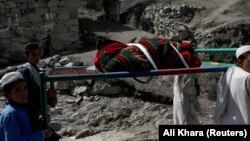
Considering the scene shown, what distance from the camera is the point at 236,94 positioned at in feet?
11.0

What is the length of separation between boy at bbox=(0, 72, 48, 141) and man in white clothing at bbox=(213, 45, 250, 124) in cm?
137

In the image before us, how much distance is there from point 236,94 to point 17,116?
153 cm

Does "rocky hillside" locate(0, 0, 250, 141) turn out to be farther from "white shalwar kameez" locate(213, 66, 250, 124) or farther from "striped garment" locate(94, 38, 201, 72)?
"white shalwar kameez" locate(213, 66, 250, 124)

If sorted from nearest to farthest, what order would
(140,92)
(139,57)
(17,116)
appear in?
(17,116), (139,57), (140,92)

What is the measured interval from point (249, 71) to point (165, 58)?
2.16 feet

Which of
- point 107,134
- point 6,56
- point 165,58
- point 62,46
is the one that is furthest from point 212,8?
point 165,58

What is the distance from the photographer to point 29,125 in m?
2.78

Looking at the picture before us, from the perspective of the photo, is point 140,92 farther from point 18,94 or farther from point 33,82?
point 18,94

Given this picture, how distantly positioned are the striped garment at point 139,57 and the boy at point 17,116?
91cm

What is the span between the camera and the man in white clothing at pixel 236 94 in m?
3.29

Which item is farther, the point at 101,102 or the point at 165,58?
the point at 101,102

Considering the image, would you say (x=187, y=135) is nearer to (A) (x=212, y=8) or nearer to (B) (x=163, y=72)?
(B) (x=163, y=72)

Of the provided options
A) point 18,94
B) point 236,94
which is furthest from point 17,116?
point 236,94

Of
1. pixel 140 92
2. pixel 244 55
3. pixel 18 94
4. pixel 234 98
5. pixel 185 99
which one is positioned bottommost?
pixel 140 92
